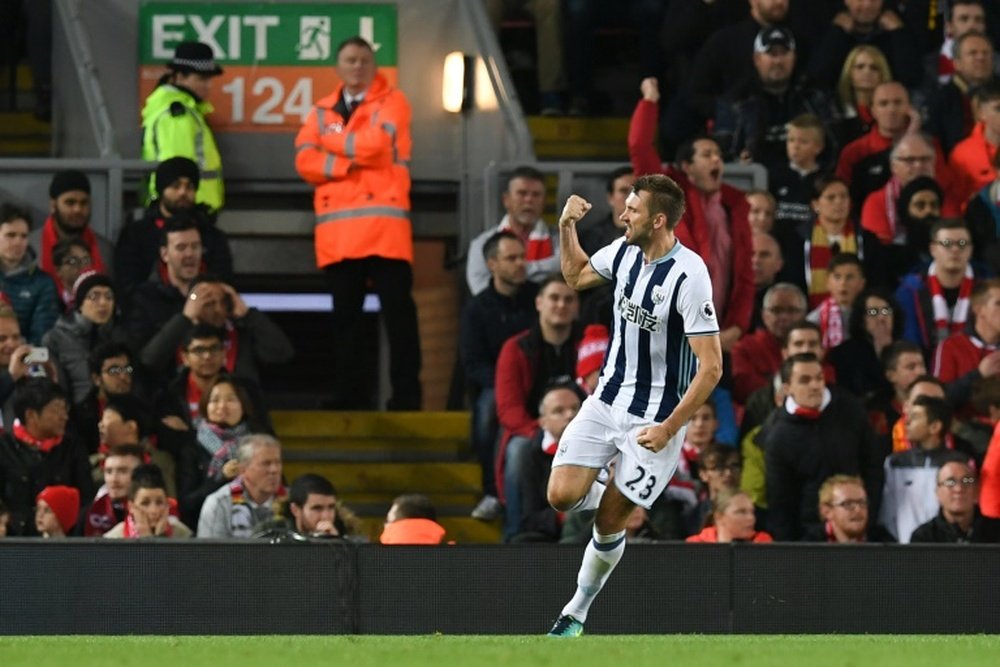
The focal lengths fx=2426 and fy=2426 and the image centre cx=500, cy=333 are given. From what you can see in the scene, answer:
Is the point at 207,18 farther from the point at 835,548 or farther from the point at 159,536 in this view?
the point at 835,548

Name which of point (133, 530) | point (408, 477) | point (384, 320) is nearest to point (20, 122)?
point (384, 320)

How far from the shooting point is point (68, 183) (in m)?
13.3

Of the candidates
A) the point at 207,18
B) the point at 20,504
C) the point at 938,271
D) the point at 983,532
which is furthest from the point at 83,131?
the point at 983,532

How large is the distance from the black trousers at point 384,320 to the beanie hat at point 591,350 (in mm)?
1403

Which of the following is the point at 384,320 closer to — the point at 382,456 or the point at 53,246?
the point at 382,456

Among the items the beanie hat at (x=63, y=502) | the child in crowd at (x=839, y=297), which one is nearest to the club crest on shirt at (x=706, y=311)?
the beanie hat at (x=63, y=502)

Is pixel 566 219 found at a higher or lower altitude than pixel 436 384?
higher

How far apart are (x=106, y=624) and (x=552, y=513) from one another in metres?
2.38

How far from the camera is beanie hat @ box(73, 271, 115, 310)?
1255 cm

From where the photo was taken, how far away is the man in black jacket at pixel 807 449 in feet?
39.3

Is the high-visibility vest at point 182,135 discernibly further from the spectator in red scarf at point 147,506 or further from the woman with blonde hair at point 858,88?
the woman with blonde hair at point 858,88

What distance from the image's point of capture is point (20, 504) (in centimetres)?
1151

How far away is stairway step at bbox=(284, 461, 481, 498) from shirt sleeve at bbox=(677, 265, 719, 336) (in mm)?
4211

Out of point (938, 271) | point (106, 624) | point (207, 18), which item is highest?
point (207, 18)
